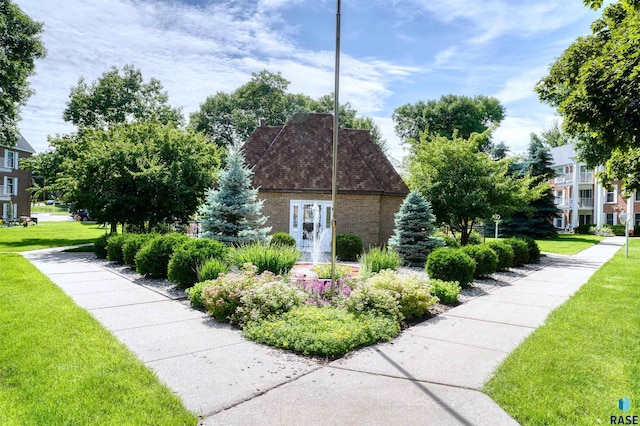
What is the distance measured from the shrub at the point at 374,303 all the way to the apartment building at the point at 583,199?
1684 inches

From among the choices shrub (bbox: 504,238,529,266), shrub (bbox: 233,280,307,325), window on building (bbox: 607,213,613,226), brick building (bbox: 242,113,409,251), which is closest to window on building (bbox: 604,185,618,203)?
window on building (bbox: 607,213,613,226)

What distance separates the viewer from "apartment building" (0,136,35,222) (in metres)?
43.5

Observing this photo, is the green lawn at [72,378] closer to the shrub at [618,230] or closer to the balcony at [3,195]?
the balcony at [3,195]

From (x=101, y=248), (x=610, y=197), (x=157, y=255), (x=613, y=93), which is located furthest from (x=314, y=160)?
(x=610, y=197)

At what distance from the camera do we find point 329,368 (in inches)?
206

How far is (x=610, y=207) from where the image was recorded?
46.1 m

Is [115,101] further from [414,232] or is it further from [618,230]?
[618,230]

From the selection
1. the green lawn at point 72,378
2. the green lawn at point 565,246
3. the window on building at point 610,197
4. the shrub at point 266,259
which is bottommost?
the green lawn at point 565,246

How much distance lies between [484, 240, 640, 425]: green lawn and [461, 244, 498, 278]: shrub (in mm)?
3770

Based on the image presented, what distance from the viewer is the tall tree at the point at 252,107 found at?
43.5m

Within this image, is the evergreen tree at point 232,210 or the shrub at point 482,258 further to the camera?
the evergreen tree at point 232,210

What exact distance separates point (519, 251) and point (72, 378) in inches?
625

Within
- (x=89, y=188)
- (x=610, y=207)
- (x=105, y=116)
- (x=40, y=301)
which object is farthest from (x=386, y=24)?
(x=610, y=207)

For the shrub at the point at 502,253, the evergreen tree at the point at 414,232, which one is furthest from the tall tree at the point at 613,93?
the evergreen tree at the point at 414,232
